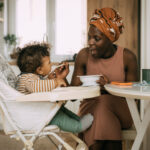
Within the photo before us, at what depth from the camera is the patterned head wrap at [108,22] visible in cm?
162

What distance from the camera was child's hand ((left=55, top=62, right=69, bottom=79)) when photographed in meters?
1.62

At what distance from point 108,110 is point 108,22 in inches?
25.4

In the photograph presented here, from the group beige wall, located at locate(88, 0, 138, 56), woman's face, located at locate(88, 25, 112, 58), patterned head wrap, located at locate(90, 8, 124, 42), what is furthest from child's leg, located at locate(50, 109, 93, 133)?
beige wall, located at locate(88, 0, 138, 56)

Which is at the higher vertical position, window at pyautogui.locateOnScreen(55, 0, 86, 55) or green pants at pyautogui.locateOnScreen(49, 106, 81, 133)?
window at pyautogui.locateOnScreen(55, 0, 86, 55)

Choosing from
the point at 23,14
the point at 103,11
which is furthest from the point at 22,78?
the point at 23,14

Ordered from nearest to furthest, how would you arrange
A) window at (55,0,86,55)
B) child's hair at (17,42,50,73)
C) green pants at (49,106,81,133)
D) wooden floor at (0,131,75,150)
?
green pants at (49,106,81,133), child's hair at (17,42,50,73), wooden floor at (0,131,75,150), window at (55,0,86,55)

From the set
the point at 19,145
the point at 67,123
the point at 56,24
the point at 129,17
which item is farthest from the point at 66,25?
the point at 67,123

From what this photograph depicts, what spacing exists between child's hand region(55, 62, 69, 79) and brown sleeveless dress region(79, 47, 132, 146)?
0.82ft

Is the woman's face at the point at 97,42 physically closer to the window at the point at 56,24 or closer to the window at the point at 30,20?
the window at the point at 56,24

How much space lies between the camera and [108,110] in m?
1.44

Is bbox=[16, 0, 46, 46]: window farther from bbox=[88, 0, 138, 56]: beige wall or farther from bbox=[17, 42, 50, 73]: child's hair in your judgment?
bbox=[17, 42, 50, 73]: child's hair

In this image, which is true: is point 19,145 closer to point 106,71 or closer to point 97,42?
point 106,71

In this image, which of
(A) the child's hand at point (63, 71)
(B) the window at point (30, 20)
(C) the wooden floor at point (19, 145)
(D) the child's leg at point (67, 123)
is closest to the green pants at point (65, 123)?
(D) the child's leg at point (67, 123)

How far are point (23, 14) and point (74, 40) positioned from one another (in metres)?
1.03
